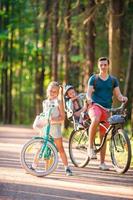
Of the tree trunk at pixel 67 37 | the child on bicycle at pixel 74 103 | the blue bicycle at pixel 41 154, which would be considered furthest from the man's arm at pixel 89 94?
the tree trunk at pixel 67 37

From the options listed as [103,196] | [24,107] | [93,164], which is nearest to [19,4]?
[24,107]

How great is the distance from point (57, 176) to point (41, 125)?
94 centimetres

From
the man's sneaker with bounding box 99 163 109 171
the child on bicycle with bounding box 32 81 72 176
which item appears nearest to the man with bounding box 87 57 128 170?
the man's sneaker with bounding box 99 163 109 171

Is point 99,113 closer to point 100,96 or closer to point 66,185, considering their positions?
point 100,96

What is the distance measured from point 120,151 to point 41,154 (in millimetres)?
1366

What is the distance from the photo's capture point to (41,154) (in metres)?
11.9

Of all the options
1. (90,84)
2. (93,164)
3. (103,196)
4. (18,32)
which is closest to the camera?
(103,196)

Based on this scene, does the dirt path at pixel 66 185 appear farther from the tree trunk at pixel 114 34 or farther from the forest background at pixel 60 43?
the forest background at pixel 60 43

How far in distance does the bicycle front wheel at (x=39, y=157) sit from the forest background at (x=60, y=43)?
9678mm

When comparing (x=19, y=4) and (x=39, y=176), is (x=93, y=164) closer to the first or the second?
(x=39, y=176)

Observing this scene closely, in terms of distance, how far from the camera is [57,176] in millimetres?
11664

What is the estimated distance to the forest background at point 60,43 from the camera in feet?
76.4

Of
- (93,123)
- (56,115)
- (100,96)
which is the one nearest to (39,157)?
(56,115)

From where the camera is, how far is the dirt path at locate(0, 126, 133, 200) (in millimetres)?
9695
